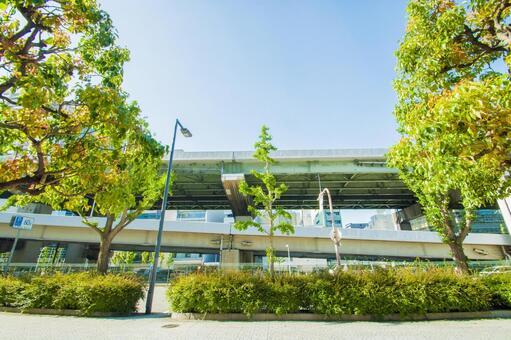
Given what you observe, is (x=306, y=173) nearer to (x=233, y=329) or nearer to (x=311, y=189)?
(x=311, y=189)

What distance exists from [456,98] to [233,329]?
304 inches

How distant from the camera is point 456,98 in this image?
4.57 m

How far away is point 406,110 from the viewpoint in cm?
761

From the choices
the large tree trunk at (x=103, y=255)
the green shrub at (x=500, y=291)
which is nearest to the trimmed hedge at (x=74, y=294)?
the large tree trunk at (x=103, y=255)

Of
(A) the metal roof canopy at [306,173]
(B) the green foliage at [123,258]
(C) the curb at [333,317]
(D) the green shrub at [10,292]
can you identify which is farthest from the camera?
(B) the green foliage at [123,258]

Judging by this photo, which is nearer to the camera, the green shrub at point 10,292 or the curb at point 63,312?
the curb at point 63,312

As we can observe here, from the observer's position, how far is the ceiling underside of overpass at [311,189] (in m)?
27.9

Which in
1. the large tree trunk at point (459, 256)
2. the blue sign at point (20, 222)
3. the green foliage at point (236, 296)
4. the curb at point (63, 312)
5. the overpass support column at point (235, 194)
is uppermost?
the overpass support column at point (235, 194)

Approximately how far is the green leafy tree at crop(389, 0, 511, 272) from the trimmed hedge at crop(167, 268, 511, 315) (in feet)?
11.8

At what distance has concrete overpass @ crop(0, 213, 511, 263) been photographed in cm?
2681

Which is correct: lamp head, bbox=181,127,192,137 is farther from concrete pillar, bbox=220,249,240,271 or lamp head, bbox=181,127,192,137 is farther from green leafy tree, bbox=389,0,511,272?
concrete pillar, bbox=220,249,240,271

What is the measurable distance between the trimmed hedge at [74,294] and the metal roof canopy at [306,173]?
681 inches

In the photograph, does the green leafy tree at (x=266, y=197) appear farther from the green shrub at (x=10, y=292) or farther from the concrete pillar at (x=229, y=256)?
the concrete pillar at (x=229, y=256)

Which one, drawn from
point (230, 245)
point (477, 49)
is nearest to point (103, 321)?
point (477, 49)
